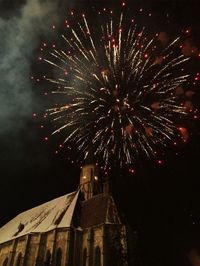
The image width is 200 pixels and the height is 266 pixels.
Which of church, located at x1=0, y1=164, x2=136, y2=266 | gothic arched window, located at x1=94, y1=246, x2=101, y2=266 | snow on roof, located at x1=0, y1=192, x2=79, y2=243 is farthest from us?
snow on roof, located at x1=0, y1=192, x2=79, y2=243

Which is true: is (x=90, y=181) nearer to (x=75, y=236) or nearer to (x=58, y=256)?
(x=75, y=236)

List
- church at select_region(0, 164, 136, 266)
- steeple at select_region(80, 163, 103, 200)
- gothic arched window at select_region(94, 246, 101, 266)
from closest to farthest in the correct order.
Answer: gothic arched window at select_region(94, 246, 101, 266), church at select_region(0, 164, 136, 266), steeple at select_region(80, 163, 103, 200)

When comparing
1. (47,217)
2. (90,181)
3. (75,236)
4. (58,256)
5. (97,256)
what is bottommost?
(97,256)

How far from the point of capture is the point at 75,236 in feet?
127

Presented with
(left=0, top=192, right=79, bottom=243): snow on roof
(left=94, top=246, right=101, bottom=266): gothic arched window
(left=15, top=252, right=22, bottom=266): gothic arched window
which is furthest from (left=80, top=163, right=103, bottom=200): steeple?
(left=15, top=252, right=22, bottom=266): gothic arched window

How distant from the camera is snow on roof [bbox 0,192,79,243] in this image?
137 feet

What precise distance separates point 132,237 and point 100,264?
5897 mm

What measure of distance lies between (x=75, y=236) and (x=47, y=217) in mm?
9024

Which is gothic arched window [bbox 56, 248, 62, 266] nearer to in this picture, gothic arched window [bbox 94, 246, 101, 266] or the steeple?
gothic arched window [bbox 94, 246, 101, 266]

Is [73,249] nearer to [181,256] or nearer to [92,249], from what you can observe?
[92,249]

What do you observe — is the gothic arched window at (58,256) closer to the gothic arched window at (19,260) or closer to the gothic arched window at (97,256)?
the gothic arched window at (97,256)

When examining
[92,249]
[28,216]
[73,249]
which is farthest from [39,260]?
[28,216]

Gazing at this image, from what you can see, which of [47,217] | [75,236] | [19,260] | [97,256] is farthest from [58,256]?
[47,217]

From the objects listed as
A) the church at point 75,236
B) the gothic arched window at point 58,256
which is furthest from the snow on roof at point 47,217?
the gothic arched window at point 58,256
